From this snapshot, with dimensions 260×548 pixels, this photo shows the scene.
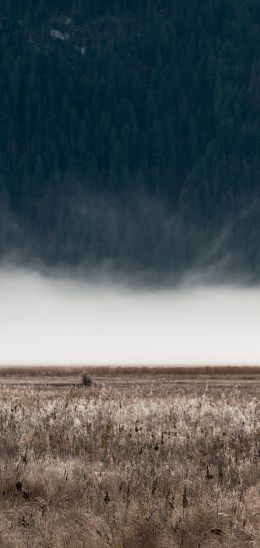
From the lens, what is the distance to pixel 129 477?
524 inches

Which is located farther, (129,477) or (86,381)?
(86,381)

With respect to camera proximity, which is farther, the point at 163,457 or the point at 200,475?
the point at 163,457

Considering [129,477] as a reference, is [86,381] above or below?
below

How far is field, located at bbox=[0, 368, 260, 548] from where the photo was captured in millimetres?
10352

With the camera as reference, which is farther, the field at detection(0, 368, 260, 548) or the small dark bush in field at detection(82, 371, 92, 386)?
the small dark bush in field at detection(82, 371, 92, 386)

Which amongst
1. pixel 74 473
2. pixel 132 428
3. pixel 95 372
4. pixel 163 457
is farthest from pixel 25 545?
pixel 95 372

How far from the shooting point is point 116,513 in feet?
35.6

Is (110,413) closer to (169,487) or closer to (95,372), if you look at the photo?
(169,487)

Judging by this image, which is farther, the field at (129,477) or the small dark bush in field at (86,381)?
the small dark bush in field at (86,381)

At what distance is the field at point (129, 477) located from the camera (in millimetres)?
10352

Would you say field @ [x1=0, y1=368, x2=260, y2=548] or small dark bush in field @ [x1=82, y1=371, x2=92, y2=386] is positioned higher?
field @ [x1=0, y1=368, x2=260, y2=548]

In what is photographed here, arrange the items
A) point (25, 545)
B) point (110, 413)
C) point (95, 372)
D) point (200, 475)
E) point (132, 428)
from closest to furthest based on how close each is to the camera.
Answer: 1. point (25, 545)
2. point (200, 475)
3. point (132, 428)
4. point (110, 413)
5. point (95, 372)

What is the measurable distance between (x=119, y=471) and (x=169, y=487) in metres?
1.33

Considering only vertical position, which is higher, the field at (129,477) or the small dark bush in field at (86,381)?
the field at (129,477)
